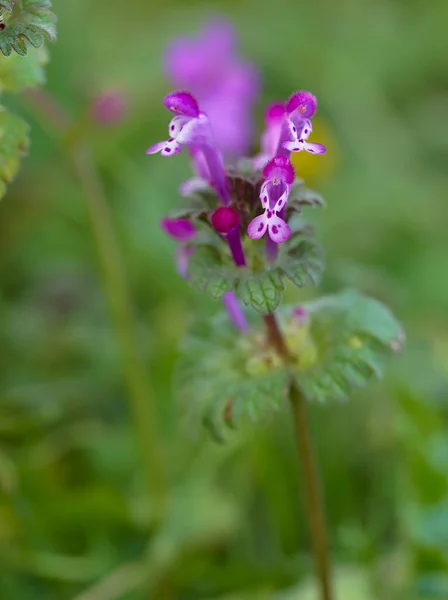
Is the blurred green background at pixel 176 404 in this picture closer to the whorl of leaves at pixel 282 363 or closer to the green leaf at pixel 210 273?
the whorl of leaves at pixel 282 363

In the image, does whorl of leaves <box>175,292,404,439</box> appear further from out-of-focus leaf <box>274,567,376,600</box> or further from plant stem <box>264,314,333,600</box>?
out-of-focus leaf <box>274,567,376,600</box>

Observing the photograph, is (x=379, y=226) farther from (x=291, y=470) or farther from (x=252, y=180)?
(x=252, y=180)

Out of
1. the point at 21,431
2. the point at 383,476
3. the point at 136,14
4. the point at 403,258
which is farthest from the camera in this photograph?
the point at 136,14

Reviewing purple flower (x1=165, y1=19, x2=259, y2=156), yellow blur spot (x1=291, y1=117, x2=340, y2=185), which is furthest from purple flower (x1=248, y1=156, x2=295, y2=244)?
purple flower (x1=165, y1=19, x2=259, y2=156)

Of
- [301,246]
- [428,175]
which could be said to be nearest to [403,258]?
[428,175]

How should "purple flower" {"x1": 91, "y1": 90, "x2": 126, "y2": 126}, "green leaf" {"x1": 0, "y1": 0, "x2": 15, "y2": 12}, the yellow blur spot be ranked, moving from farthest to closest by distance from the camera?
the yellow blur spot, "purple flower" {"x1": 91, "y1": 90, "x2": 126, "y2": 126}, "green leaf" {"x1": 0, "y1": 0, "x2": 15, "y2": 12}
